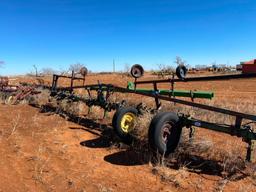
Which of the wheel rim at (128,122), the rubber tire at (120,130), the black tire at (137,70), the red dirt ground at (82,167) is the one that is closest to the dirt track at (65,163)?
the red dirt ground at (82,167)

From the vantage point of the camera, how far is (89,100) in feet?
34.3

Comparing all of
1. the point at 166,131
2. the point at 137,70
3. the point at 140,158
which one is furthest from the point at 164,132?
the point at 137,70

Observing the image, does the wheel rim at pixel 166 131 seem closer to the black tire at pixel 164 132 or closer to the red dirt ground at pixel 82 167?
the black tire at pixel 164 132

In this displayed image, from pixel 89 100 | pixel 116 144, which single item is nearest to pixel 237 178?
pixel 116 144

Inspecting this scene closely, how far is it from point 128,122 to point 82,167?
6.35ft

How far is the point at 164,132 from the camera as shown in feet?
20.5

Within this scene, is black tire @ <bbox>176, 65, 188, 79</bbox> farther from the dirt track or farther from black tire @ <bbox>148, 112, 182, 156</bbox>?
black tire @ <bbox>148, 112, 182, 156</bbox>

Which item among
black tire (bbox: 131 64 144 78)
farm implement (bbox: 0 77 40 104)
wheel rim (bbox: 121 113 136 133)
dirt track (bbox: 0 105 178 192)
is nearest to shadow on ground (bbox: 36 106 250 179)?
dirt track (bbox: 0 105 178 192)

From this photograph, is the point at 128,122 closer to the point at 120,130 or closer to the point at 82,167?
the point at 120,130

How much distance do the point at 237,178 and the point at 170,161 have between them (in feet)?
3.99

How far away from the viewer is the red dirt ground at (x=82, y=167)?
5254 millimetres

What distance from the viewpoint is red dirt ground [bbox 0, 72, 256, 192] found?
5254 mm

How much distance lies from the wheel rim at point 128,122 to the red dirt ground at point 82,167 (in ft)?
1.82

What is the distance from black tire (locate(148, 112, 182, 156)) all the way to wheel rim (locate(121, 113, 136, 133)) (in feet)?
4.52
